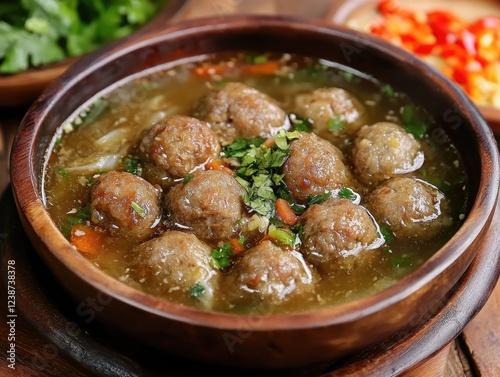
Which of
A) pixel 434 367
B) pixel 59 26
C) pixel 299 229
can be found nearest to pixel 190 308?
pixel 299 229

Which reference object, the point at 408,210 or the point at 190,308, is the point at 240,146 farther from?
the point at 190,308

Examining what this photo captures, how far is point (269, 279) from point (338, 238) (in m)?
0.35

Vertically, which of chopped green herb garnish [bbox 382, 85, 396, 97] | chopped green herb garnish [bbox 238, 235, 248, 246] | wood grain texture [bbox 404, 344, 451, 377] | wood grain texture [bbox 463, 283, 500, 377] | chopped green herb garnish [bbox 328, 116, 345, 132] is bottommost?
wood grain texture [bbox 463, 283, 500, 377]

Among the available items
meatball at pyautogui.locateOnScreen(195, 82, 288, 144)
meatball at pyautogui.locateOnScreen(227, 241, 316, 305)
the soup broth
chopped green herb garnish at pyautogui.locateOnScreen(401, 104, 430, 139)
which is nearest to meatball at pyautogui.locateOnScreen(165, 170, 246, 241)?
the soup broth

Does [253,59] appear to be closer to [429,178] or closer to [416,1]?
[429,178]

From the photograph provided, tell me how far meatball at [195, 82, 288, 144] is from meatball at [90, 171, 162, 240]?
1.92ft

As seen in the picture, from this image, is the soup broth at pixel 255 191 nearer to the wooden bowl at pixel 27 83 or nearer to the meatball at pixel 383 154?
the meatball at pixel 383 154

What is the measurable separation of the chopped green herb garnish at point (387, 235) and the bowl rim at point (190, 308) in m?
0.39

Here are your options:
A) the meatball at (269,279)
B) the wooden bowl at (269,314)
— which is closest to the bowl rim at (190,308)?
the wooden bowl at (269,314)

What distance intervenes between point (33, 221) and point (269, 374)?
1.10 m

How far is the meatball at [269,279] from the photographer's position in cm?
264

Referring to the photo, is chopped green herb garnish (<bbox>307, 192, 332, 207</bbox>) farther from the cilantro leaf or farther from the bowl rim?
the bowl rim

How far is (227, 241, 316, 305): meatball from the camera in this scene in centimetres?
264

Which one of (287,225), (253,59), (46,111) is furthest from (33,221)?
(253,59)
